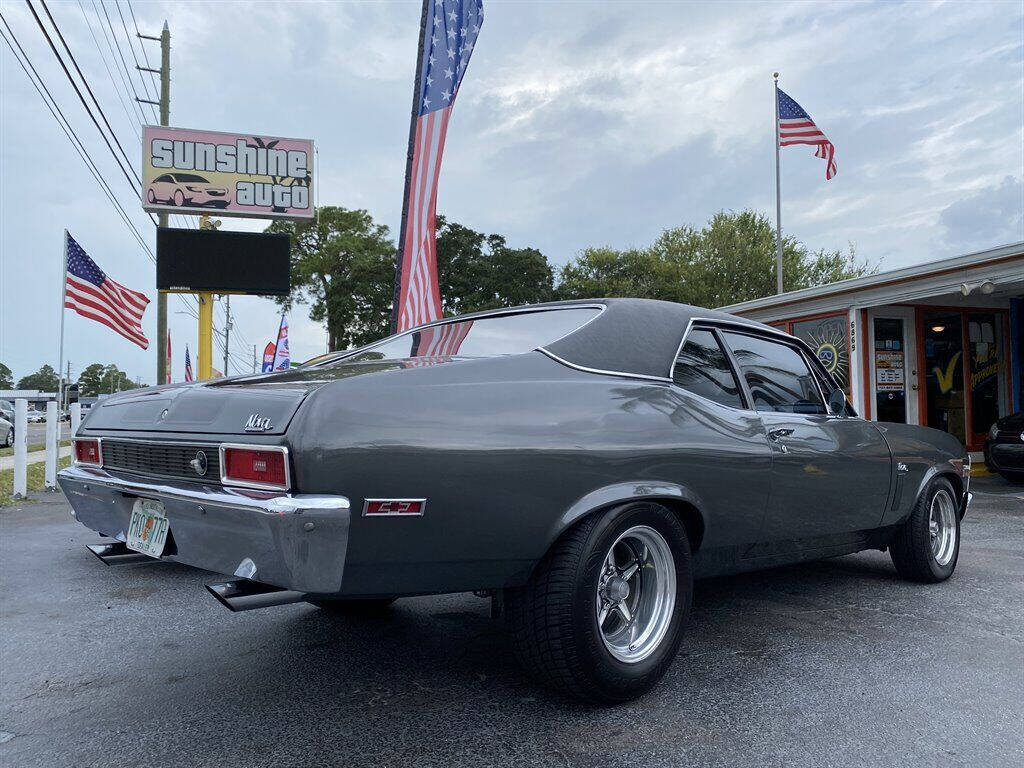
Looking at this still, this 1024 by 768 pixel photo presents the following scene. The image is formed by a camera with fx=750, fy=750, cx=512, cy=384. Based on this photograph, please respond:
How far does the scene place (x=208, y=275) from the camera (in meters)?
10.8

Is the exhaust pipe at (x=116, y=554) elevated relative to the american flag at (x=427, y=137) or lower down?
lower down

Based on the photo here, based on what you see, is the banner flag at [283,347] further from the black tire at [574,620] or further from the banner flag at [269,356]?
the black tire at [574,620]

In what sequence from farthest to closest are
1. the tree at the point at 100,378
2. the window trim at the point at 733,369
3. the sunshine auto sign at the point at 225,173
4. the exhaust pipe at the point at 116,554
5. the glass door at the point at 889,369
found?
the tree at the point at 100,378 → the sunshine auto sign at the point at 225,173 → the glass door at the point at 889,369 → the window trim at the point at 733,369 → the exhaust pipe at the point at 116,554

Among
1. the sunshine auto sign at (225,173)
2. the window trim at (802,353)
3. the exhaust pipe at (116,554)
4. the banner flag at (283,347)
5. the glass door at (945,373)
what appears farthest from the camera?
the banner flag at (283,347)

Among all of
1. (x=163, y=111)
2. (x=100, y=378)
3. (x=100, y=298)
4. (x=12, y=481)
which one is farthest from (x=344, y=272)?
(x=100, y=378)

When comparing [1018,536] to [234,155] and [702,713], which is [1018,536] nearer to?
[702,713]

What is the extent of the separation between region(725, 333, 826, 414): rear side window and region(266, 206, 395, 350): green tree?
107 feet

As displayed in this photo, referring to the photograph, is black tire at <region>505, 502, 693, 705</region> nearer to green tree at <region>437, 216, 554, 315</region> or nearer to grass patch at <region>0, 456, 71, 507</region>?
grass patch at <region>0, 456, 71, 507</region>

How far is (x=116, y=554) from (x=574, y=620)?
1.82 meters

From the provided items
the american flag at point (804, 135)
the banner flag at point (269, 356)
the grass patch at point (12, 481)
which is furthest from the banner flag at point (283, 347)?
the american flag at point (804, 135)

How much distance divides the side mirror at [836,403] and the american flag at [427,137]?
587 cm

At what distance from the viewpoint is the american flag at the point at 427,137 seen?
9000 mm

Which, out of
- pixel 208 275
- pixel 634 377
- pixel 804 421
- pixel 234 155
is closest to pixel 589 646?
pixel 634 377

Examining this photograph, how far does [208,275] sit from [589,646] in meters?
9.82
